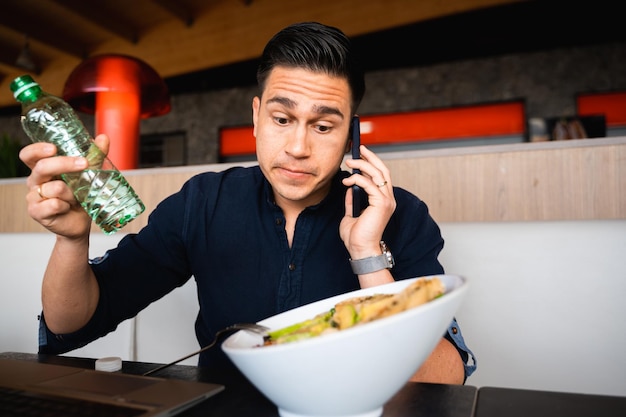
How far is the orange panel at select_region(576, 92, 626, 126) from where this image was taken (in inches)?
195

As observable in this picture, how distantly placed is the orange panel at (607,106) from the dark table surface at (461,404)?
16.9ft

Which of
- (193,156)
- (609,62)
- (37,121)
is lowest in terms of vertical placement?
(37,121)

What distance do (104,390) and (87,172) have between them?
34cm

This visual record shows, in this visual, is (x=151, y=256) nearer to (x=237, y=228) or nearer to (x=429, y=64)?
(x=237, y=228)

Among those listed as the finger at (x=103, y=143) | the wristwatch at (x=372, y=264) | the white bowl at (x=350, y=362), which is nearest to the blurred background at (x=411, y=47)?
the wristwatch at (x=372, y=264)

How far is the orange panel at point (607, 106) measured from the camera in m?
4.96

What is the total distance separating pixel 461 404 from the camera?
549 millimetres

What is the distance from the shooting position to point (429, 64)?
18.7 feet

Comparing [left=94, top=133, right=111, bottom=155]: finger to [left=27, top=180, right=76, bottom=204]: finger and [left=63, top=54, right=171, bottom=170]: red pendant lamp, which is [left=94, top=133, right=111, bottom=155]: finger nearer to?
[left=27, top=180, right=76, bottom=204]: finger

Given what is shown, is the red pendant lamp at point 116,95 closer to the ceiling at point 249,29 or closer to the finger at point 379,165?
the finger at point 379,165

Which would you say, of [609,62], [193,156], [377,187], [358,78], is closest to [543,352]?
[377,187]

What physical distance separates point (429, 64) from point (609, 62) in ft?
6.14

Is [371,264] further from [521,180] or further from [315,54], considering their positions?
[521,180]

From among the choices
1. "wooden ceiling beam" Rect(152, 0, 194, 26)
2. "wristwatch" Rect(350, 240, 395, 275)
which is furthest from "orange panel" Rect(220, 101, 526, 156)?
"wristwatch" Rect(350, 240, 395, 275)
